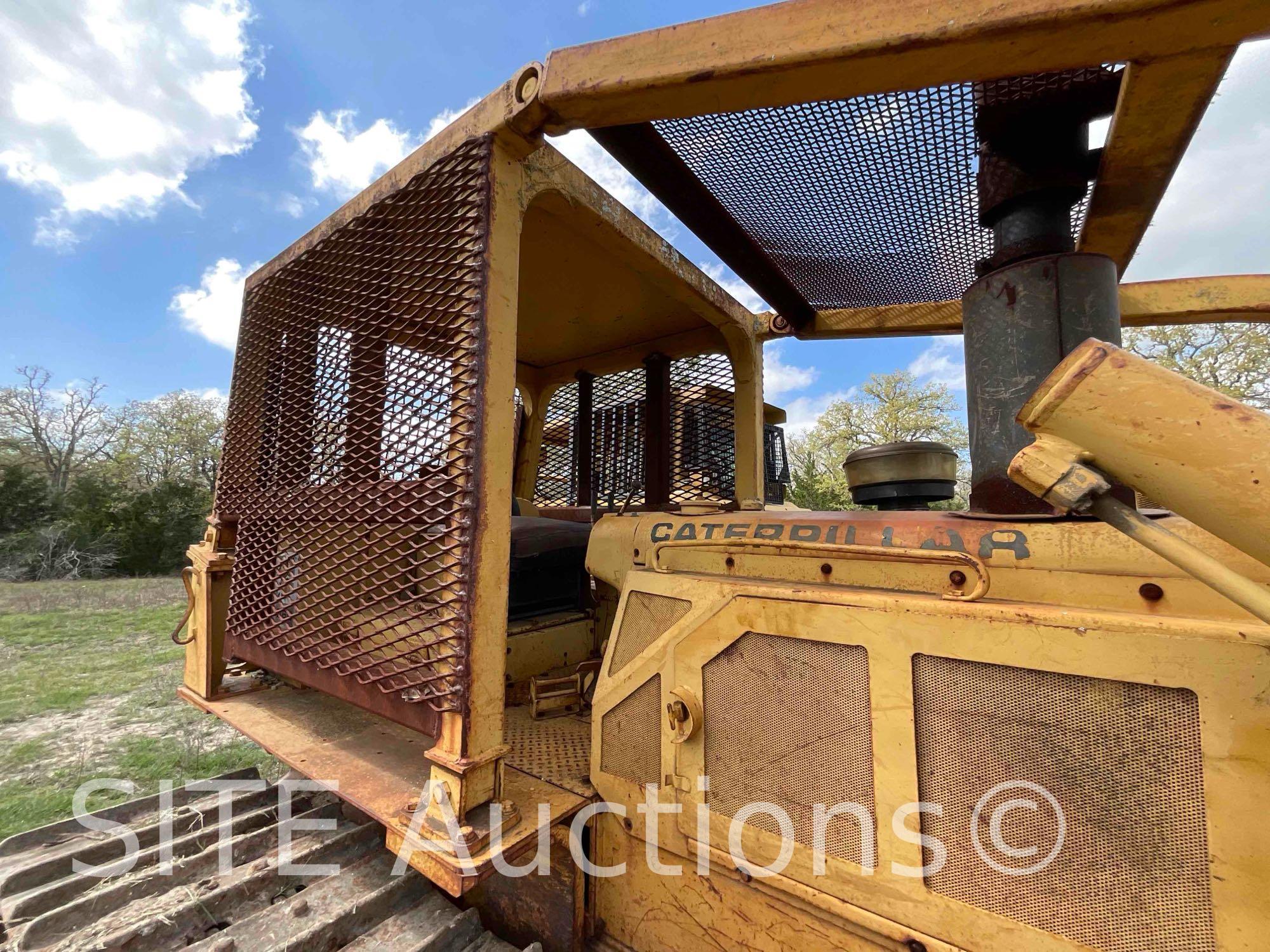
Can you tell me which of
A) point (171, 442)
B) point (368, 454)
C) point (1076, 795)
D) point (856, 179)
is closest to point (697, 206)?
point (856, 179)

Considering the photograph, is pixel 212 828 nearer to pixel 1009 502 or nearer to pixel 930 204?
pixel 1009 502

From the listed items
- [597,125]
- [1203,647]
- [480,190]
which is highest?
[597,125]

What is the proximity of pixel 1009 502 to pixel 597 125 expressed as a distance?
1.57 meters

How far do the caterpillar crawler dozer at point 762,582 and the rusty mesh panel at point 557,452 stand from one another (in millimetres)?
1272

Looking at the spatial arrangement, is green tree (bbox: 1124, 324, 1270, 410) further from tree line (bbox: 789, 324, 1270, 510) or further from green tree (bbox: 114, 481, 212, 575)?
green tree (bbox: 114, 481, 212, 575)

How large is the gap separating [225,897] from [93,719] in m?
4.79

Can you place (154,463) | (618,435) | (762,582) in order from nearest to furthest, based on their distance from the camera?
(762,582) < (618,435) < (154,463)

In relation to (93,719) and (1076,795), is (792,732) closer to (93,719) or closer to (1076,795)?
(1076,795)

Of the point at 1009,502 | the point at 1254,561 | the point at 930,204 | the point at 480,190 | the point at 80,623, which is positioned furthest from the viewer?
the point at 80,623

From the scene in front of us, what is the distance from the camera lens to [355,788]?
1.88 m

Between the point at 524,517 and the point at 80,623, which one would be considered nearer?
the point at 524,517

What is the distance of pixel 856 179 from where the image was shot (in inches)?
87.0

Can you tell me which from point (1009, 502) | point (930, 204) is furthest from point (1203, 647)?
point (930, 204)

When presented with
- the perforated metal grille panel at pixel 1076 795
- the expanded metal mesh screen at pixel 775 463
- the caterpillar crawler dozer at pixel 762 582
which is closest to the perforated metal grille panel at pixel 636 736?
the caterpillar crawler dozer at pixel 762 582
